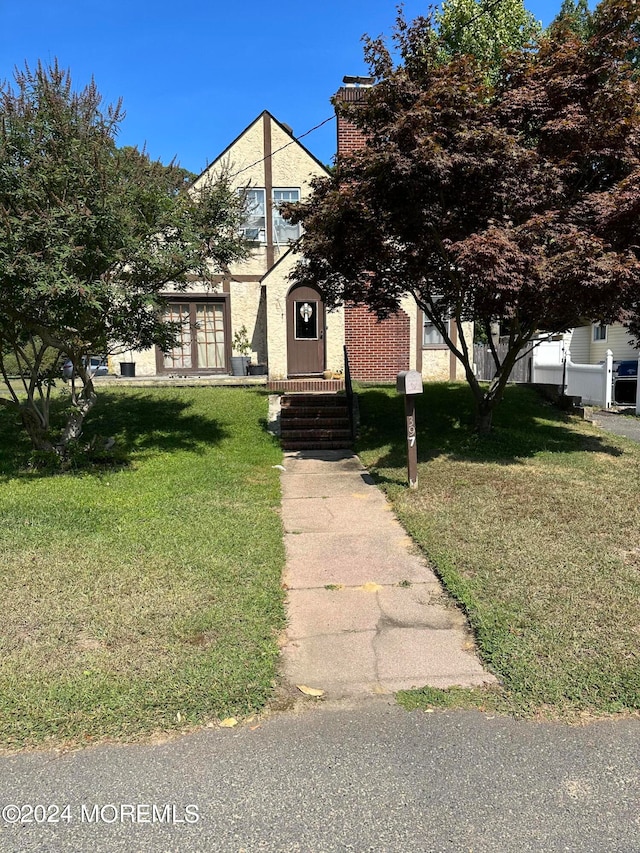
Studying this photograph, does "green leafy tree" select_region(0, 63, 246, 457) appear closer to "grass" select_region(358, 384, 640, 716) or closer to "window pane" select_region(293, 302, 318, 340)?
"grass" select_region(358, 384, 640, 716)

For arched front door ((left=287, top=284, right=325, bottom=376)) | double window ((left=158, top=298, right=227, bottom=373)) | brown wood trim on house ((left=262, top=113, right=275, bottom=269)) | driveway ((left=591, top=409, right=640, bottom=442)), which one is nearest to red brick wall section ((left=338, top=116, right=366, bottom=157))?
brown wood trim on house ((left=262, top=113, right=275, bottom=269))

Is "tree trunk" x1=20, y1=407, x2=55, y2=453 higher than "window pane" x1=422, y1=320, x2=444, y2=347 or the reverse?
the reverse

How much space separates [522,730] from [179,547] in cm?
312

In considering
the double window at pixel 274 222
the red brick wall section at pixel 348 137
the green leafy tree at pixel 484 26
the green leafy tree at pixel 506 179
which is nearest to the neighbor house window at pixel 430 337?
the double window at pixel 274 222

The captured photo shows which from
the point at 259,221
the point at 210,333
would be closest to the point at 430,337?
the point at 259,221

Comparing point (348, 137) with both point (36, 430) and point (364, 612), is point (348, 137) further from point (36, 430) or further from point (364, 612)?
point (364, 612)

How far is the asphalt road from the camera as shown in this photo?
6.96 ft

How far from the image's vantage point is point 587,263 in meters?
6.49

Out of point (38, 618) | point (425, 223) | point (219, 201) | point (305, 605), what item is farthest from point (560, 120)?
point (38, 618)

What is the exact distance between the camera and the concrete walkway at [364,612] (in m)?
3.20

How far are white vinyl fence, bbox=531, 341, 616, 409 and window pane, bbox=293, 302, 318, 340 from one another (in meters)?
5.65

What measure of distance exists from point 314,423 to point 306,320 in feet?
15.9

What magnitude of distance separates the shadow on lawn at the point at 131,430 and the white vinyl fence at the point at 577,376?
804 cm

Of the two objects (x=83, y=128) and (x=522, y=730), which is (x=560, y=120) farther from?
(x=522, y=730)
